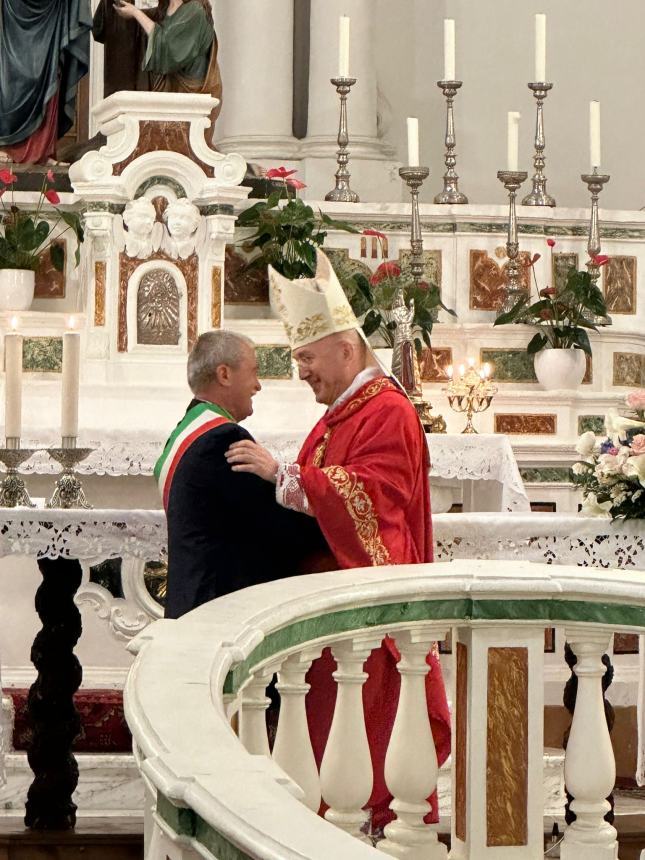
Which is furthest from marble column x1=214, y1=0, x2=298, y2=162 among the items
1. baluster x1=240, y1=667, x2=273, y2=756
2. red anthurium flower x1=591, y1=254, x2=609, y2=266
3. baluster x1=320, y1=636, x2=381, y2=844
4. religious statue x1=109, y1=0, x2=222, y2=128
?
baluster x1=240, y1=667, x2=273, y2=756

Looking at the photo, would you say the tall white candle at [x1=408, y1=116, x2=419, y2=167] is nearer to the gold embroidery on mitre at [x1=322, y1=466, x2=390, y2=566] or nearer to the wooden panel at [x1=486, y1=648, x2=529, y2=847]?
the gold embroidery on mitre at [x1=322, y1=466, x2=390, y2=566]

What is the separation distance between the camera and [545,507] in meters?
7.96

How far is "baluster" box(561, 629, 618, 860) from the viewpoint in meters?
3.17

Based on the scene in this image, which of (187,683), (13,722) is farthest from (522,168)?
(187,683)

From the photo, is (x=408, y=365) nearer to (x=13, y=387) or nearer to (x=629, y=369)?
(x=629, y=369)

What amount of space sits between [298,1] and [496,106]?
1289mm

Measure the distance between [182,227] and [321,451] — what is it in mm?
3377

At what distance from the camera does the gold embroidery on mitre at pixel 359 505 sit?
3.95 meters

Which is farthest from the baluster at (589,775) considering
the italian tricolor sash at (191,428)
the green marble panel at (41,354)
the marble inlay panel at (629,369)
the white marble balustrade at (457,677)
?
the marble inlay panel at (629,369)

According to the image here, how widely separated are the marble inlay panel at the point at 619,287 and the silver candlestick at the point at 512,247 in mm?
500

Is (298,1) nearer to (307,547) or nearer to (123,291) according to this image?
(123,291)

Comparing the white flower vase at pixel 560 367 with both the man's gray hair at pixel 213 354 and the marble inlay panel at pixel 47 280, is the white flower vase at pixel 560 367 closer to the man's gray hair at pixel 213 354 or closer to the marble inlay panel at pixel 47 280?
the marble inlay panel at pixel 47 280

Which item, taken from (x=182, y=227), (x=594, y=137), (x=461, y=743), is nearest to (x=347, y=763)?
(x=461, y=743)

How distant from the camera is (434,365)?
8273 millimetres
